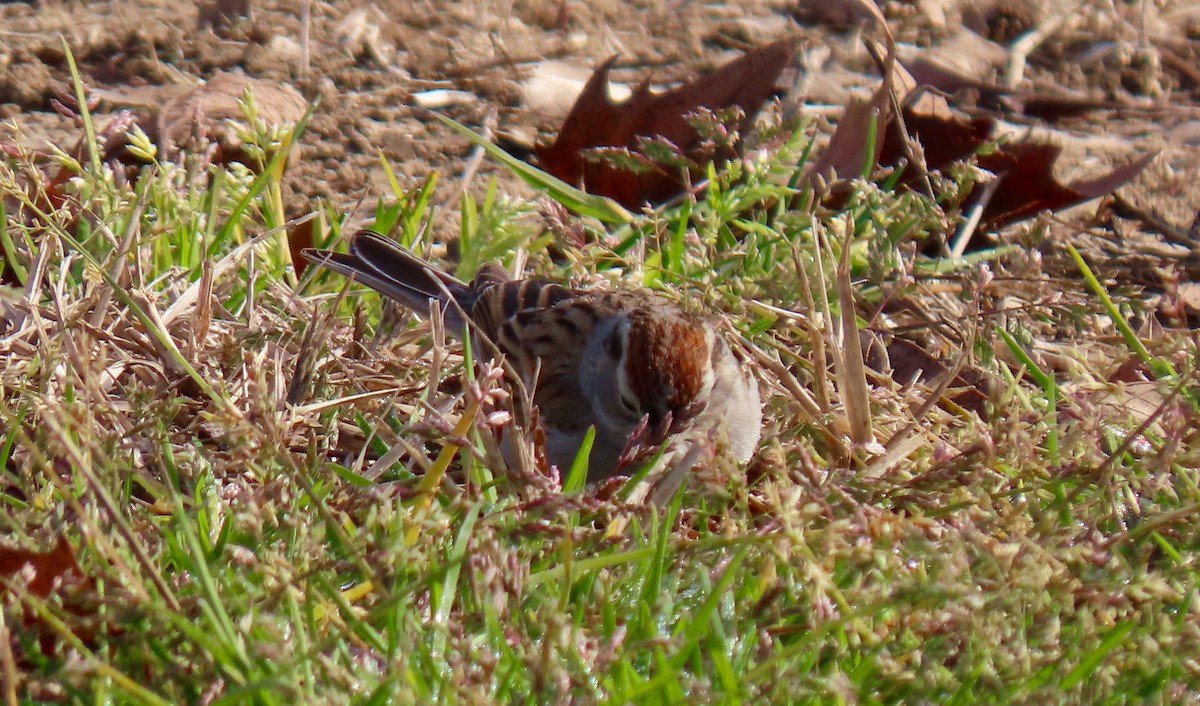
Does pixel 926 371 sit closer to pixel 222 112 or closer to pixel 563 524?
pixel 563 524

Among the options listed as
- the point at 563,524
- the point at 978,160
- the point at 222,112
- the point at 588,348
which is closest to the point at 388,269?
the point at 588,348

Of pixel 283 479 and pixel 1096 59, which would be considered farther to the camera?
pixel 1096 59

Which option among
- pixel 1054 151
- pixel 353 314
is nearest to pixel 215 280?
pixel 353 314

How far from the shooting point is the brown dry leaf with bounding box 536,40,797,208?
13.3 feet

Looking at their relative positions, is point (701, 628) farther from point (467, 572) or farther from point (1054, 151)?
point (1054, 151)

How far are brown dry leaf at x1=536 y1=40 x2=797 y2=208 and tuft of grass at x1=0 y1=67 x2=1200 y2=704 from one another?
0.78 m

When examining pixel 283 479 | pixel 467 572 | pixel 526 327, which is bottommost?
pixel 526 327

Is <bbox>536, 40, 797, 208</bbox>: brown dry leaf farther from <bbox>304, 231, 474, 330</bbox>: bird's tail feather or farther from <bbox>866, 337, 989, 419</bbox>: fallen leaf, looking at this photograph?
<bbox>866, 337, 989, 419</bbox>: fallen leaf

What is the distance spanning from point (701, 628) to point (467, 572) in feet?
1.03

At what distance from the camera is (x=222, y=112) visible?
433 centimetres

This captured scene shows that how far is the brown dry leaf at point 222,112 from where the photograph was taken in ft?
13.1

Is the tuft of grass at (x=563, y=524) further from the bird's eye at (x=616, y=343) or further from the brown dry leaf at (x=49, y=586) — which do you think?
the bird's eye at (x=616, y=343)

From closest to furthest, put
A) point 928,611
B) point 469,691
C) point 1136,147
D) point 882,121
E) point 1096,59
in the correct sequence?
point 469,691 → point 928,611 → point 882,121 → point 1136,147 → point 1096,59

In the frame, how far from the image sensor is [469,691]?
158 centimetres
